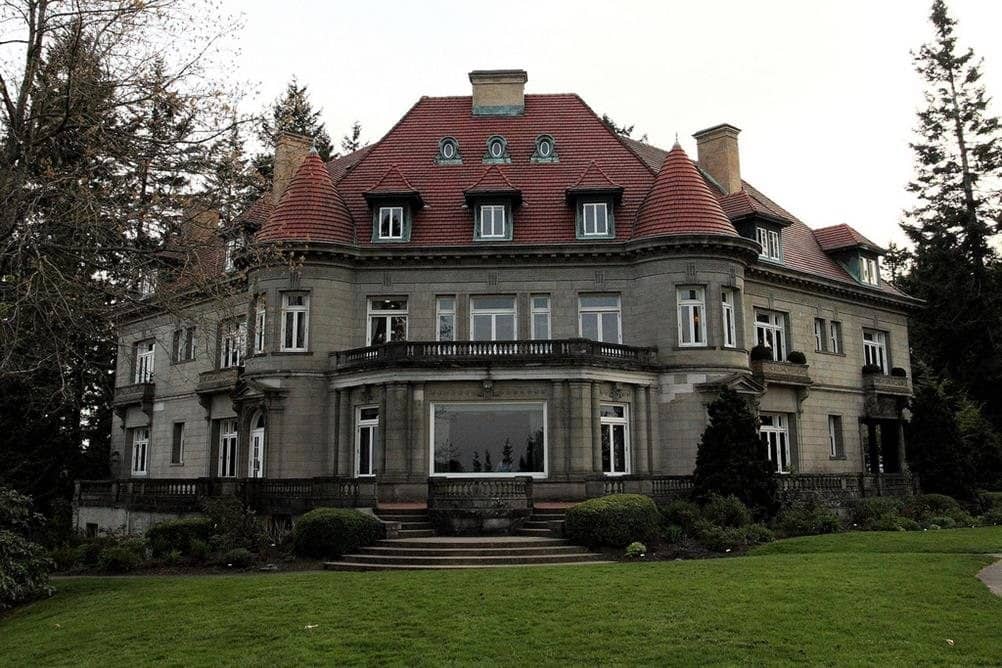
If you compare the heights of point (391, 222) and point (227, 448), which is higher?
point (391, 222)

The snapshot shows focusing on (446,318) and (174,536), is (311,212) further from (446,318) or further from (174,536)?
(174,536)

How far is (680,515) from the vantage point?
23.4m

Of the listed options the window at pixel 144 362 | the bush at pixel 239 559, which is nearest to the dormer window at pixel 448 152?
the window at pixel 144 362

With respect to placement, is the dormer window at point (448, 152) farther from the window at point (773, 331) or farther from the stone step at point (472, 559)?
the stone step at point (472, 559)

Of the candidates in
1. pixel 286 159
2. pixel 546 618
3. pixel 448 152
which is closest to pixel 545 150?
pixel 448 152

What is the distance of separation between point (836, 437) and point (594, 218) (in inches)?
573

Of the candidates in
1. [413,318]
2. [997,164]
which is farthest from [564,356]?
[997,164]

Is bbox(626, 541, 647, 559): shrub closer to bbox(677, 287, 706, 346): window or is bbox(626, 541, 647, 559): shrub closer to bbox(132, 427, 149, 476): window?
bbox(677, 287, 706, 346): window

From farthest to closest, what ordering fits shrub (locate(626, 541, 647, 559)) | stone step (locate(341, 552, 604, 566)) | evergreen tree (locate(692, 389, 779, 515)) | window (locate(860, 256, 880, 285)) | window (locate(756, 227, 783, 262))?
window (locate(860, 256, 880, 285))
window (locate(756, 227, 783, 262))
evergreen tree (locate(692, 389, 779, 515))
shrub (locate(626, 541, 647, 559))
stone step (locate(341, 552, 604, 566))

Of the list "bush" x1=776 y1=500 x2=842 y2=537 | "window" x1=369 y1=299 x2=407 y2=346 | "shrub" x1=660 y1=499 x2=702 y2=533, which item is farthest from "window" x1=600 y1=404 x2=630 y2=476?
"window" x1=369 y1=299 x2=407 y2=346

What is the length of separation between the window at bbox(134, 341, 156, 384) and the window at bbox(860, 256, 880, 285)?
107 feet

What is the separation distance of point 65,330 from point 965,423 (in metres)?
40.8

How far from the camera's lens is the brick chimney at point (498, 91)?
120 feet

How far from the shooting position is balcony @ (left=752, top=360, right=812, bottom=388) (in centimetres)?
3184
